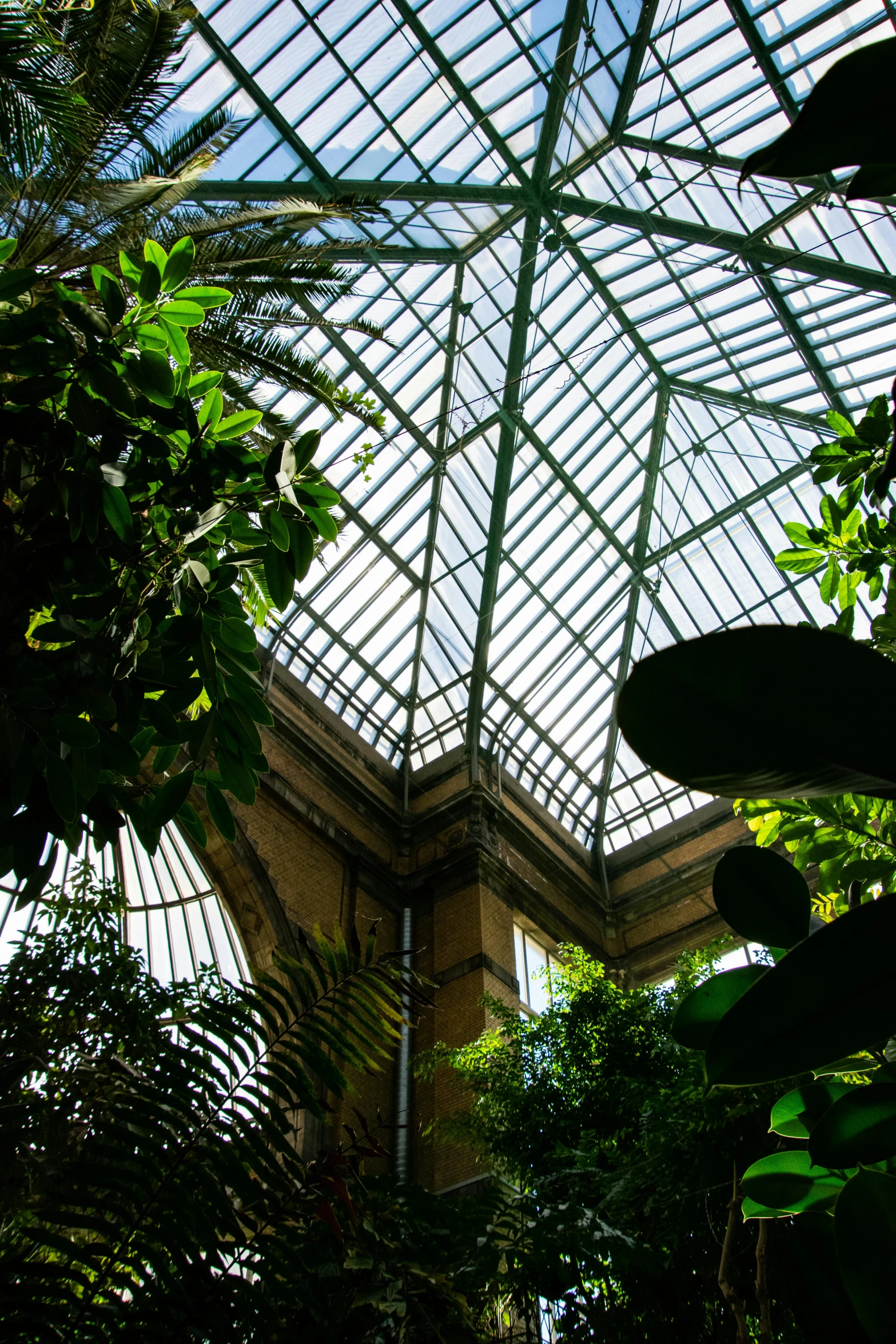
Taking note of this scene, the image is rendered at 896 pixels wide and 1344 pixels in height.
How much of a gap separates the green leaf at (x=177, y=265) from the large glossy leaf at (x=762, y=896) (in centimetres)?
208

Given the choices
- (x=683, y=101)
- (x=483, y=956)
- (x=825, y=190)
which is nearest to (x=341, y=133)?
(x=683, y=101)

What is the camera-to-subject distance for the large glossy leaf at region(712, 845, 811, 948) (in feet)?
2.91

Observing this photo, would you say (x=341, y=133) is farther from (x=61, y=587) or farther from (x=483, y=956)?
(x=61, y=587)

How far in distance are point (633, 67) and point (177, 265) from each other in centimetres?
1336

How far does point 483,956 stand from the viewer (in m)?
15.3

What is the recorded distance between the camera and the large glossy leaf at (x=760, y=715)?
24.4 inches

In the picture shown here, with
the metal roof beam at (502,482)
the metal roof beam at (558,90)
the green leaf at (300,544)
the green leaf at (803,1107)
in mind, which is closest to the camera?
the green leaf at (803,1107)

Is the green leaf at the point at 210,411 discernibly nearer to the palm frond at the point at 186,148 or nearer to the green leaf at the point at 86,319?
the green leaf at the point at 86,319

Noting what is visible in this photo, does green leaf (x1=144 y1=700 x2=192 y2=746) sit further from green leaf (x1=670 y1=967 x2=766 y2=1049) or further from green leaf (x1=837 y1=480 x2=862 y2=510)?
green leaf (x1=837 y1=480 x2=862 y2=510)

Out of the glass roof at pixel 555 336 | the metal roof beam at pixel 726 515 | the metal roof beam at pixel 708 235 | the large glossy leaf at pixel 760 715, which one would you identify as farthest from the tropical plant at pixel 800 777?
the metal roof beam at pixel 726 515

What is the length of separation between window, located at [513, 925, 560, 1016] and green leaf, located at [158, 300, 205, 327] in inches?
589

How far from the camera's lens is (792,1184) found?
3.42ft

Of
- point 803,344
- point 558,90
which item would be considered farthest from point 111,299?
point 803,344

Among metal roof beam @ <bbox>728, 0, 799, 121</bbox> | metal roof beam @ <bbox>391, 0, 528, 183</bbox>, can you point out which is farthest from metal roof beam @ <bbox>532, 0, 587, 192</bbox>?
metal roof beam @ <bbox>728, 0, 799, 121</bbox>
